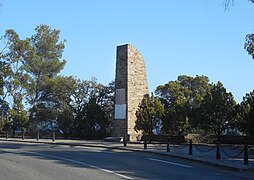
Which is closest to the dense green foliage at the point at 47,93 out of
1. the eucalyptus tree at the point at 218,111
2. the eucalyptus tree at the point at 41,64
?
the eucalyptus tree at the point at 41,64

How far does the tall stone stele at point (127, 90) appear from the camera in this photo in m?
34.2

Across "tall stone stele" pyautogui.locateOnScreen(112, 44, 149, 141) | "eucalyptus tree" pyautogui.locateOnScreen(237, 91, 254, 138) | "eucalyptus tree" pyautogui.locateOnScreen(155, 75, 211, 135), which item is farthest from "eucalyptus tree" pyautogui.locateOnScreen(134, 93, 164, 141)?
"eucalyptus tree" pyautogui.locateOnScreen(237, 91, 254, 138)

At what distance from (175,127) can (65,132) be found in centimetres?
1657

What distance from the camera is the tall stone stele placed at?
112ft

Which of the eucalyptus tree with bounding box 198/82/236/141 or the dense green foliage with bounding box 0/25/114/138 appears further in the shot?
the dense green foliage with bounding box 0/25/114/138

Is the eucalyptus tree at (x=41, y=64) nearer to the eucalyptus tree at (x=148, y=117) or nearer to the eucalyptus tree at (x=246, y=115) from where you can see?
the eucalyptus tree at (x=148, y=117)

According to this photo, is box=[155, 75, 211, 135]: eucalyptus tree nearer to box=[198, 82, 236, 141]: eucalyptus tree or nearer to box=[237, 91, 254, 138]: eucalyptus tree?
box=[198, 82, 236, 141]: eucalyptus tree

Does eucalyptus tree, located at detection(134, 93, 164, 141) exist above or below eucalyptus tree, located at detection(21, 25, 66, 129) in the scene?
below

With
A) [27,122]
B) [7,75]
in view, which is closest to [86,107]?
[27,122]

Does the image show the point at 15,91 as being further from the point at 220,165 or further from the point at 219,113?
the point at 220,165

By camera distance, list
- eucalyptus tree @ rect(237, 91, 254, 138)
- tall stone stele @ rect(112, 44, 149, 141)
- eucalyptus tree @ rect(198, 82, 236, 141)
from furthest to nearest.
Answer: tall stone stele @ rect(112, 44, 149, 141) → eucalyptus tree @ rect(198, 82, 236, 141) → eucalyptus tree @ rect(237, 91, 254, 138)

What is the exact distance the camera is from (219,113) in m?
29.2

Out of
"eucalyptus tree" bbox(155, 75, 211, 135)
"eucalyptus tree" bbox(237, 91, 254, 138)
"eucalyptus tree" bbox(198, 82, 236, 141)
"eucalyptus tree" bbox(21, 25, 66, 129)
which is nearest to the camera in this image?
"eucalyptus tree" bbox(237, 91, 254, 138)

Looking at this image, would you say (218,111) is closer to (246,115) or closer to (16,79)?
(246,115)
